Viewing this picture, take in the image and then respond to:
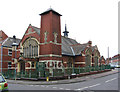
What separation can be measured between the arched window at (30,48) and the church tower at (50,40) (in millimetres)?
2454

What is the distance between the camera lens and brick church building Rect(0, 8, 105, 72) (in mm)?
25531

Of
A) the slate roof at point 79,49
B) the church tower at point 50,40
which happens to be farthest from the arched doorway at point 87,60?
the church tower at point 50,40

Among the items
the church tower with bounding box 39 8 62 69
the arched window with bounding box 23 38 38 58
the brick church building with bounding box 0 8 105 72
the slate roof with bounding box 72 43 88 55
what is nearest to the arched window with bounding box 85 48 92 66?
the brick church building with bounding box 0 8 105 72

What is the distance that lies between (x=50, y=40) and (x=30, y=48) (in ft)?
22.3

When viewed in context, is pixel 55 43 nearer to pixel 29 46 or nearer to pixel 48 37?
pixel 48 37

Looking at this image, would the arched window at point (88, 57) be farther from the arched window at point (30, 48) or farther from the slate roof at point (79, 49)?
the arched window at point (30, 48)

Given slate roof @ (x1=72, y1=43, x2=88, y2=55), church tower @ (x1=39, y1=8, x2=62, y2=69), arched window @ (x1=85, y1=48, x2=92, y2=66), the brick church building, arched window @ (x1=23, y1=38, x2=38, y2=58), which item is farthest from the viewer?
arched window @ (x1=85, y1=48, x2=92, y2=66)

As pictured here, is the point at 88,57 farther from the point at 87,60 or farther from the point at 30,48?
the point at 30,48

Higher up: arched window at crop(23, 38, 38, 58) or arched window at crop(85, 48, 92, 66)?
arched window at crop(23, 38, 38, 58)

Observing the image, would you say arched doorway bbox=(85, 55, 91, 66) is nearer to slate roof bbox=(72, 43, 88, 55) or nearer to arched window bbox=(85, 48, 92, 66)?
arched window bbox=(85, 48, 92, 66)

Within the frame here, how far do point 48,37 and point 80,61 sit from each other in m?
11.1

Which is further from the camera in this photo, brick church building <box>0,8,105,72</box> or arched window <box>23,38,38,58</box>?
arched window <box>23,38,38,58</box>

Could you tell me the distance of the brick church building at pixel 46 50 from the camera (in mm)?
25531

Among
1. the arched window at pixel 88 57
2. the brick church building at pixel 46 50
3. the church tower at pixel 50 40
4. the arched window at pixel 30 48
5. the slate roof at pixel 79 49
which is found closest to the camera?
the church tower at pixel 50 40
